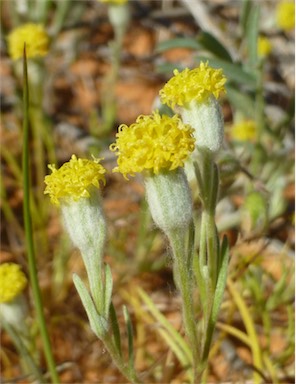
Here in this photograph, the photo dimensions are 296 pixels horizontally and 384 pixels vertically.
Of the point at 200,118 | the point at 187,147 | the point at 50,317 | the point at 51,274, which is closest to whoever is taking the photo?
the point at 187,147

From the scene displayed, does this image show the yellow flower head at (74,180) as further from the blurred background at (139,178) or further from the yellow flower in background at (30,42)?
the yellow flower in background at (30,42)

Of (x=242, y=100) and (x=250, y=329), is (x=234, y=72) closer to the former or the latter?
(x=242, y=100)

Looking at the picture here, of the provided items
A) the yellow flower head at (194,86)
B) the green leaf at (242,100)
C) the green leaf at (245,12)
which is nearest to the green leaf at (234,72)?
the green leaf at (242,100)

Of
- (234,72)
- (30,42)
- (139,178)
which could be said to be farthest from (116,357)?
(30,42)

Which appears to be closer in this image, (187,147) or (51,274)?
(187,147)

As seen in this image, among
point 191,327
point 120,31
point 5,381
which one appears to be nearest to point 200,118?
point 191,327

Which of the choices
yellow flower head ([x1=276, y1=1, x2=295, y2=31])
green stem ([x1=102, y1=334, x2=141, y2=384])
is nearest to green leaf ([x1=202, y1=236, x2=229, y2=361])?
green stem ([x1=102, y1=334, x2=141, y2=384])

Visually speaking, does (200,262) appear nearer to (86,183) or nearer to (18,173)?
(86,183)
